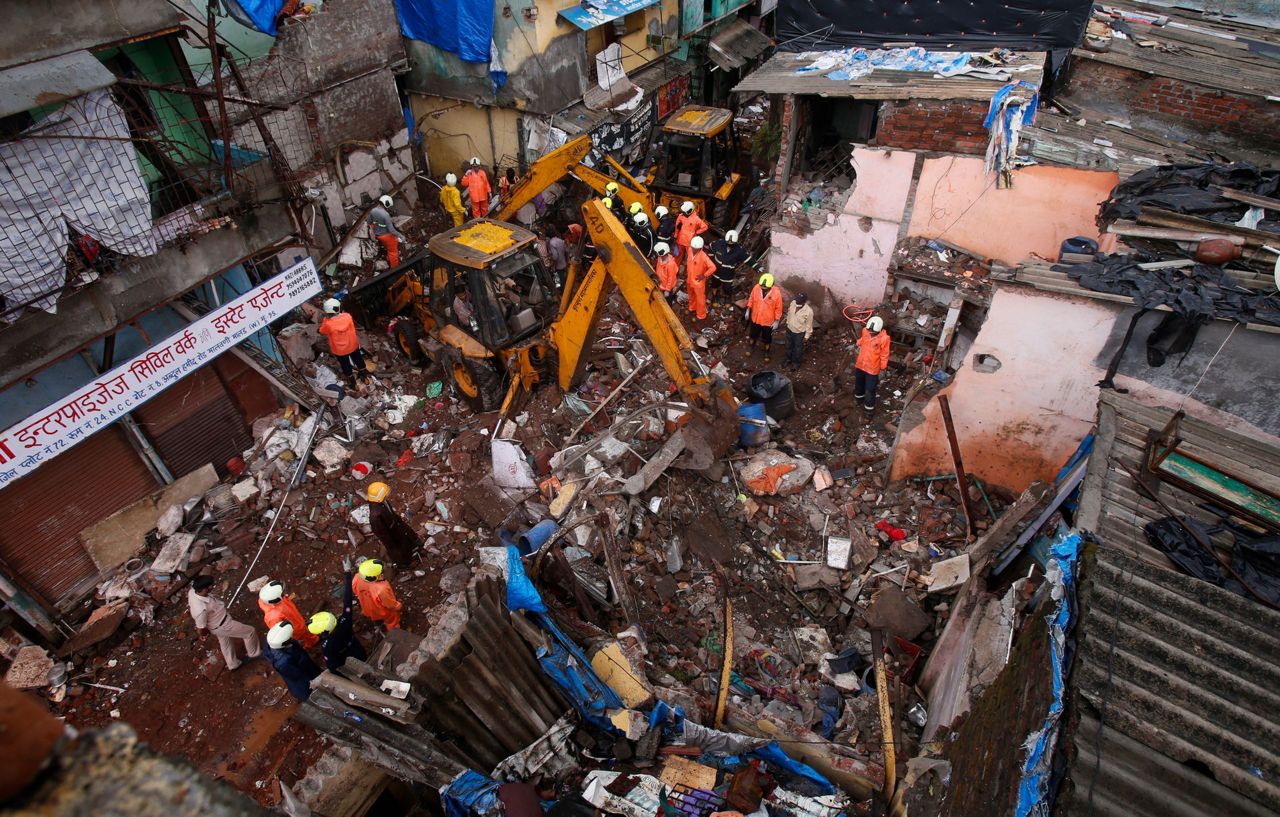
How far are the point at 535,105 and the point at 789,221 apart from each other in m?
5.82

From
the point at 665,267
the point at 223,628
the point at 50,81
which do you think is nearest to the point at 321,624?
the point at 223,628

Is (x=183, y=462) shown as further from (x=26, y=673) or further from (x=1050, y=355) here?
(x=1050, y=355)

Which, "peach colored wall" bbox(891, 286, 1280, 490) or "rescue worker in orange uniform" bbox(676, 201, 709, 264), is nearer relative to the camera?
"peach colored wall" bbox(891, 286, 1280, 490)

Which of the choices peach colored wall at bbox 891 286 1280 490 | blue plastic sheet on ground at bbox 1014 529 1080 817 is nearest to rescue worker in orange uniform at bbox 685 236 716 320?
peach colored wall at bbox 891 286 1280 490

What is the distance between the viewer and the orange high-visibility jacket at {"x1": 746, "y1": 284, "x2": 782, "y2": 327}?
10.2 meters

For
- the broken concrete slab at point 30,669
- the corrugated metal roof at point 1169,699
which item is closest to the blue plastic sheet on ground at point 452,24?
the broken concrete slab at point 30,669

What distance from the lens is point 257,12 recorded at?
1043 cm

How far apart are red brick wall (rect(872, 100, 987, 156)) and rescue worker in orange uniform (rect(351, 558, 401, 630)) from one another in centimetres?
910

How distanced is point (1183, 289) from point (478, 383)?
7770 millimetres

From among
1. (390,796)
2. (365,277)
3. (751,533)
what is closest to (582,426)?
(751,533)

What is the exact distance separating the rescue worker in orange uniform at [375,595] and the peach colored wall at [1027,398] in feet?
19.5

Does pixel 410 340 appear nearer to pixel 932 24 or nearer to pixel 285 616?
pixel 285 616

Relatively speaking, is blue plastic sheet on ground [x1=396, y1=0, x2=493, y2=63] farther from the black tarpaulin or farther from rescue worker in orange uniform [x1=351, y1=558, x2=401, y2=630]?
rescue worker in orange uniform [x1=351, y1=558, x2=401, y2=630]

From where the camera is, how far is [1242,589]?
387cm
